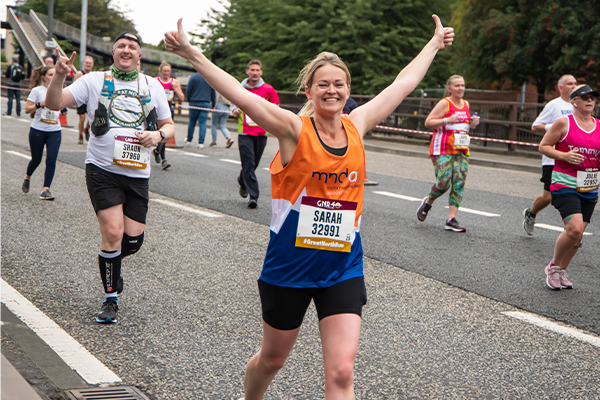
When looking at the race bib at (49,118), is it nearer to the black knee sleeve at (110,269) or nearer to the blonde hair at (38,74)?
the blonde hair at (38,74)

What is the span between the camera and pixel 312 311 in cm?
521

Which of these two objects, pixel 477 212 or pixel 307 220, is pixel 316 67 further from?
pixel 477 212

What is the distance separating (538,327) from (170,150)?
13.9 m

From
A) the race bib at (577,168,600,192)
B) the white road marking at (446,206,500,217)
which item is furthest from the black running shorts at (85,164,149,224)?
the white road marking at (446,206,500,217)

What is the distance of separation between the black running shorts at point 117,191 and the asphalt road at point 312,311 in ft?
2.38

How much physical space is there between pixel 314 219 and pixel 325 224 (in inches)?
2.0

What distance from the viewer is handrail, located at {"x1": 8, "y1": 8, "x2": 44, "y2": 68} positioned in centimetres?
4322

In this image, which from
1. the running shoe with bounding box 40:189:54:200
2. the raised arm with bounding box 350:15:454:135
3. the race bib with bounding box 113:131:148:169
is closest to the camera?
the raised arm with bounding box 350:15:454:135

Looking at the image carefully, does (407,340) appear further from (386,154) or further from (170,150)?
(386,154)

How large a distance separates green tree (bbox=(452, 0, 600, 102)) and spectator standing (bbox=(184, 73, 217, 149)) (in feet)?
34.0

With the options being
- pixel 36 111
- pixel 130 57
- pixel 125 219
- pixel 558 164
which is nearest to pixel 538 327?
pixel 558 164

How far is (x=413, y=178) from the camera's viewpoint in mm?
14461

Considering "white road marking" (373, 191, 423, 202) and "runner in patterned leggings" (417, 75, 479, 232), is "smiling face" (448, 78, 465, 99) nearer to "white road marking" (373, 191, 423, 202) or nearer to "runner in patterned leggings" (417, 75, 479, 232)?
"runner in patterned leggings" (417, 75, 479, 232)

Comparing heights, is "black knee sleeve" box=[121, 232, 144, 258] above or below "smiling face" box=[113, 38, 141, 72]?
below
